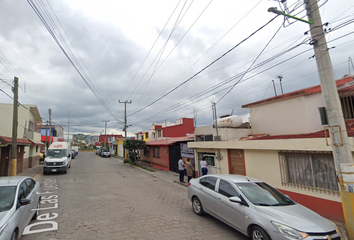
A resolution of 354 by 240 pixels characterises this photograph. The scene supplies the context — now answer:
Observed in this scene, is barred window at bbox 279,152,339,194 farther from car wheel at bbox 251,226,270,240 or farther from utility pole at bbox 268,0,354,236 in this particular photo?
car wheel at bbox 251,226,270,240

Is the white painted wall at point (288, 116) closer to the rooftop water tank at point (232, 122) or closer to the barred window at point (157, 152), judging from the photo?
the rooftop water tank at point (232, 122)

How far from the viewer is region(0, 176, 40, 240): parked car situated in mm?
3615

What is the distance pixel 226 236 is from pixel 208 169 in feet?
24.2

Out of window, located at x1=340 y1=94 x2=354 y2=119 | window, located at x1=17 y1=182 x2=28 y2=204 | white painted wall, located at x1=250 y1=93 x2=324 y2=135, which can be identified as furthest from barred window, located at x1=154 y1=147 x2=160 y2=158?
window, located at x1=340 y1=94 x2=354 y2=119

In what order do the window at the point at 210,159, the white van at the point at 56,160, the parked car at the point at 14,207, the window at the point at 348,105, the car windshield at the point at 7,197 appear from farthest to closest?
the white van at the point at 56,160 < the window at the point at 210,159 < the window at the point at 348,105 < the car windshield at the point at 7,197 < the parked car at the point at 14,207

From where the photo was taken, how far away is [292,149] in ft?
22.9

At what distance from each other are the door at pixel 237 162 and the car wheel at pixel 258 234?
5.37m

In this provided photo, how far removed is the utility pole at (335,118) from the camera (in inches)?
170

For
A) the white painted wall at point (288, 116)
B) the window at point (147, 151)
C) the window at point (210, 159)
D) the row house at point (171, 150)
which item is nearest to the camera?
the white painted wall at point (288, 116)

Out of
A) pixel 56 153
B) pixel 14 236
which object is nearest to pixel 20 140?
pixel 56 153

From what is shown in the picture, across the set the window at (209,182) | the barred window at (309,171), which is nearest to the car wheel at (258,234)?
the window at (209,182)

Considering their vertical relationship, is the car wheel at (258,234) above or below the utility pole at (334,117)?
below

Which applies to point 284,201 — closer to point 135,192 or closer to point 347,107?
point 347,107

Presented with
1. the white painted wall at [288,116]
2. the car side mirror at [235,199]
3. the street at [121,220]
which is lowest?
the street at [121,220]
